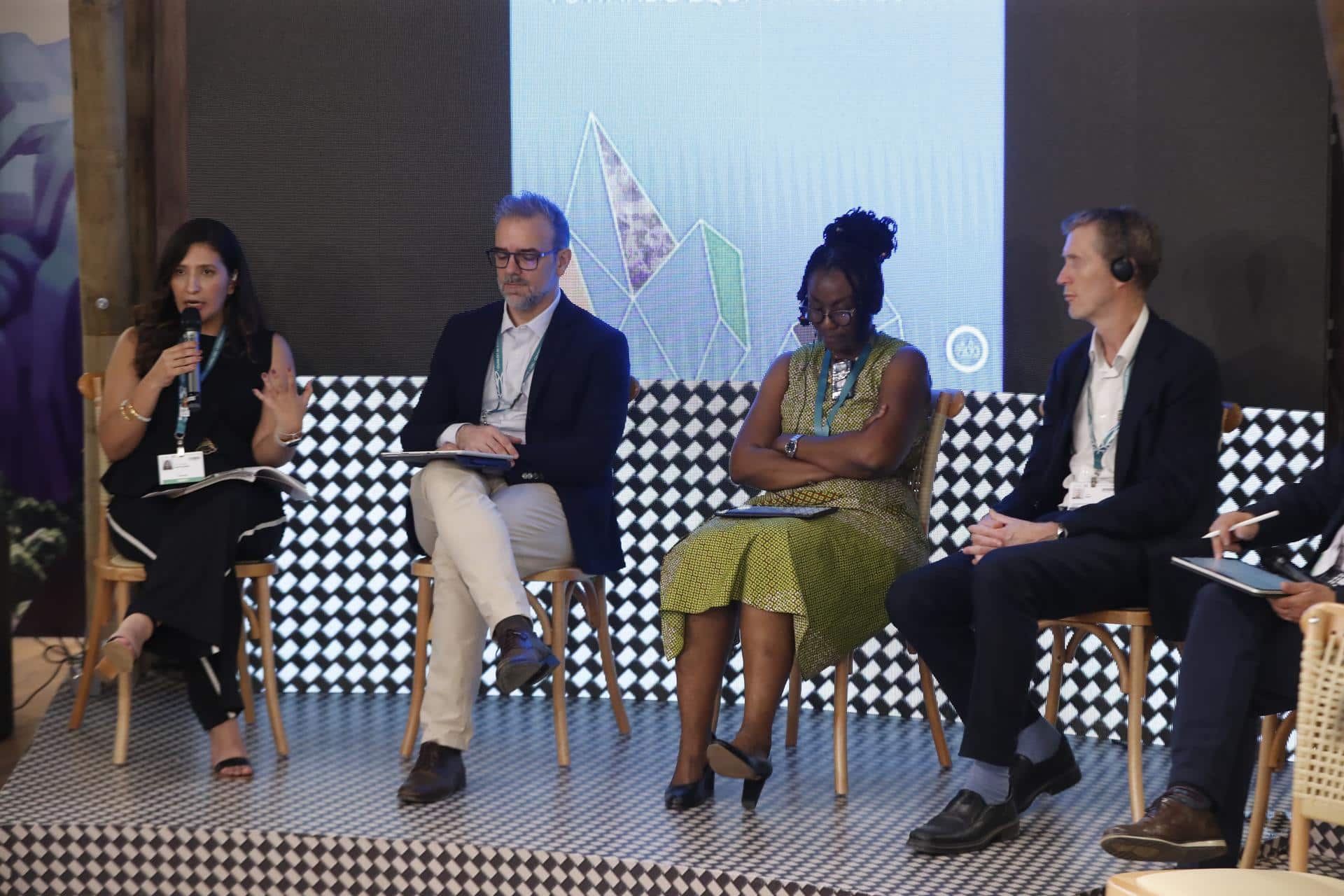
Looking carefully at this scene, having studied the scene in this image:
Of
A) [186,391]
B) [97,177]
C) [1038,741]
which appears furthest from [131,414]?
[1038,741]

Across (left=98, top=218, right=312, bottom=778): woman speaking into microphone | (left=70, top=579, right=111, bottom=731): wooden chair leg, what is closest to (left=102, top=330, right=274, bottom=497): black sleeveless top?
(left=98, top=218, right=312, bottom=778): woman speaking into microphone

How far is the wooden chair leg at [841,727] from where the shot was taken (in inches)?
144

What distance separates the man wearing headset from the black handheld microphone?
1.98 m

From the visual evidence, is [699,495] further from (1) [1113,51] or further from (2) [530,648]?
(1) [1113,51]

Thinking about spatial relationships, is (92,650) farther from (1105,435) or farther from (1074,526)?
(1105,435)

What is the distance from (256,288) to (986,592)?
2.75 metres

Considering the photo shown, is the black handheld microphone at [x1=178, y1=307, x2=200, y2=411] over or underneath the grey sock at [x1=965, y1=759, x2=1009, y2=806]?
over

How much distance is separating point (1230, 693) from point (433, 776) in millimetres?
1842

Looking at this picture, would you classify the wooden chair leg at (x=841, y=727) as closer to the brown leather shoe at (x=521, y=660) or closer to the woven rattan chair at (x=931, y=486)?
the woven rattan chair at (x=931, y=486)

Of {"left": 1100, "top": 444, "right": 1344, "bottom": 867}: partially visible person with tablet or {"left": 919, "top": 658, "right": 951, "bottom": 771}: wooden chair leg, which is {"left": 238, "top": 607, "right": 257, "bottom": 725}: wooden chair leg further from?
{"left": 1100, "top": 444, "right": 1344, "bottom": 867}: partially visible person with tablet

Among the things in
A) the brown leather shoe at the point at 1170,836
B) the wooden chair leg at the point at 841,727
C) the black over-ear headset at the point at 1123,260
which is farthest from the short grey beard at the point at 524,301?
the brown leather shoe at the point at 1170,836

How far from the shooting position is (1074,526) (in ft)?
11.5

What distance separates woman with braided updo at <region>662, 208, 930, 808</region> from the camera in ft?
11.5

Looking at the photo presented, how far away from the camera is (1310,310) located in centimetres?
422
